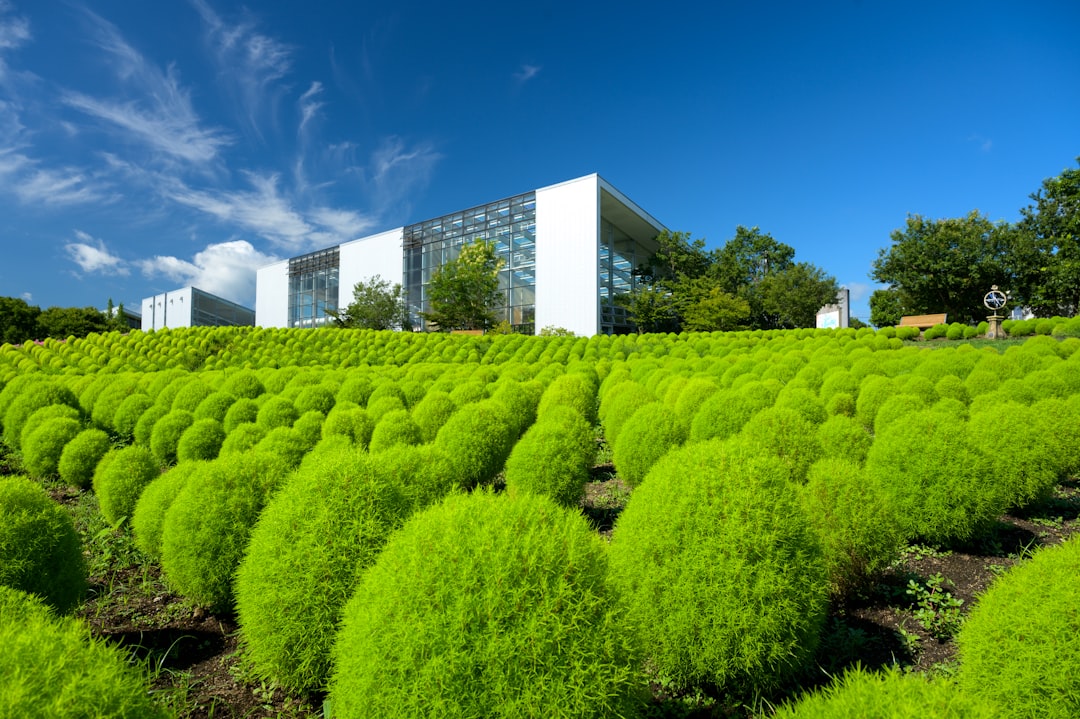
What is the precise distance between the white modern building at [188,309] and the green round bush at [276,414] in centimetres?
6359

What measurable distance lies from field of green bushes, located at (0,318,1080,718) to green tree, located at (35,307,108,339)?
49.1 m

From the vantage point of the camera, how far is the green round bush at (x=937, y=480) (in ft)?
14.7

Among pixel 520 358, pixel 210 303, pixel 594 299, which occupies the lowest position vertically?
pixel 520 358

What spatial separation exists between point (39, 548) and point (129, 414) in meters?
7.88

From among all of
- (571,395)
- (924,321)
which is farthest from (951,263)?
(571,395)

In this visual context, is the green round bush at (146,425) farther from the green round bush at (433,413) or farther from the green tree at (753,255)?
the green tree at (753,255)

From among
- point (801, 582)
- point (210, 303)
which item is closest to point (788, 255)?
point (801, 582)

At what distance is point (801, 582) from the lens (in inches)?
109

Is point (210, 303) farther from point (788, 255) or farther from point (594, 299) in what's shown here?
point (788, 255)

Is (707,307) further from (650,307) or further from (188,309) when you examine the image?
(188,309)

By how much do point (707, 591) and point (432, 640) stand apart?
1.51 m

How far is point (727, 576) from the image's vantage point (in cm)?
266

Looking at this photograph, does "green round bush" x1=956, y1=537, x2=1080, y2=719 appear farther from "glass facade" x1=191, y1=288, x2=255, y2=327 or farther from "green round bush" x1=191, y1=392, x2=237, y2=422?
"glass facade" x1=191, y1=288, x2=255, y2=327

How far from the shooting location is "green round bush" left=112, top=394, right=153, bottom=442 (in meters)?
9.98
